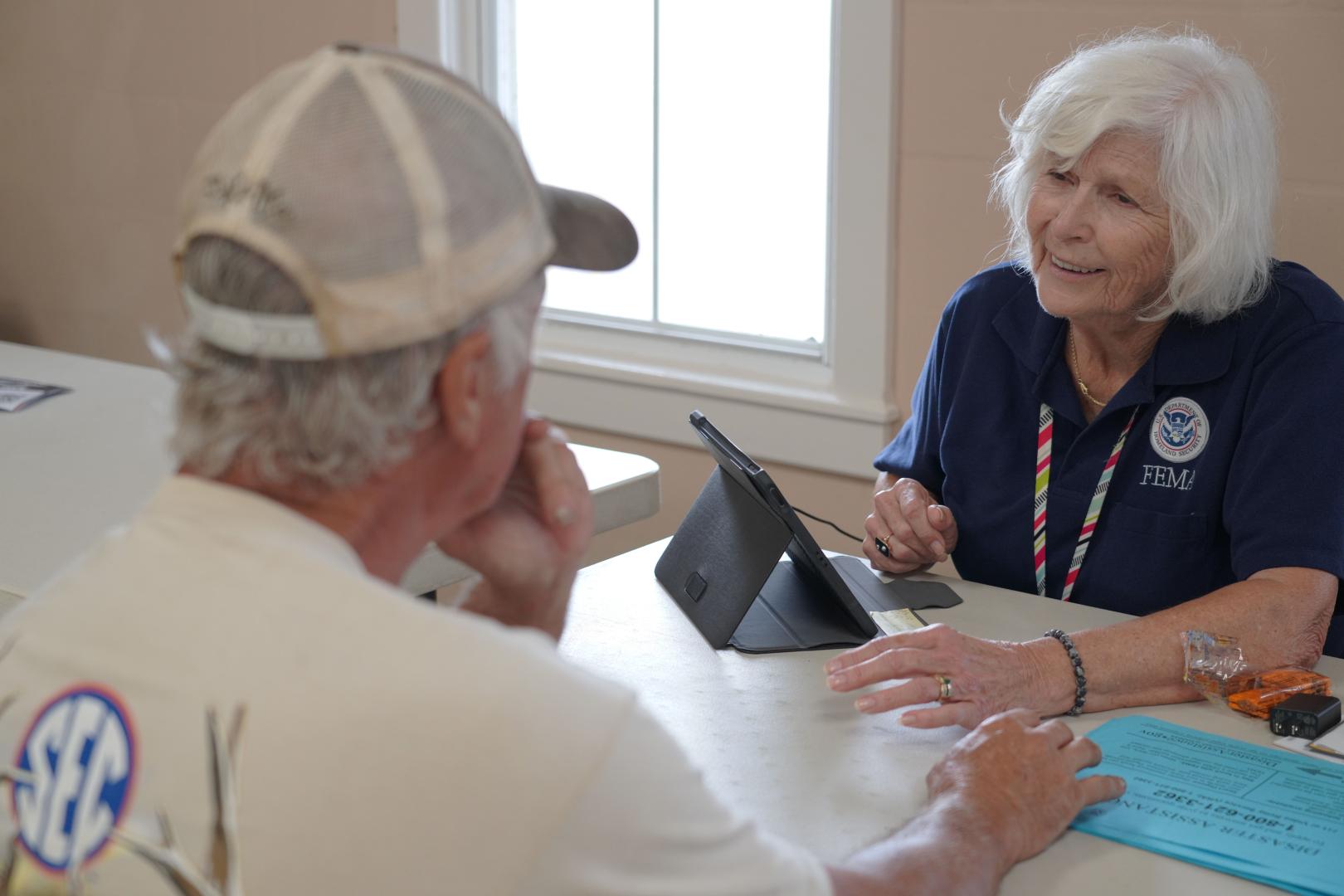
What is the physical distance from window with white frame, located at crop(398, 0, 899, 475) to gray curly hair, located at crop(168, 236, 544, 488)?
2062 mm

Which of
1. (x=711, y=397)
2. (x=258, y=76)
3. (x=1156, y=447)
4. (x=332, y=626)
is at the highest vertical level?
(x=258, y=76)

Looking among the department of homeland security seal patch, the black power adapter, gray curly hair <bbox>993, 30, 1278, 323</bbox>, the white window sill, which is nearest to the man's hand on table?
the black power adapter

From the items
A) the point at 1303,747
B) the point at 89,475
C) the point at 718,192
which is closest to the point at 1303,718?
the point at 1303,747

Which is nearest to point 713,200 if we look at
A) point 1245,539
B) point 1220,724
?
point 1245,539

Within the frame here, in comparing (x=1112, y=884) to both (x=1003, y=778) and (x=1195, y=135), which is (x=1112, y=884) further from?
(x=1195, y=135)

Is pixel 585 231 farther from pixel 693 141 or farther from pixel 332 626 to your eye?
pixel 693 141

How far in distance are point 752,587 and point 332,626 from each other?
2.88ft

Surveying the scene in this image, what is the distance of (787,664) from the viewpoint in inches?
61.4

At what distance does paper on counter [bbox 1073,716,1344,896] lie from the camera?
1.15 meters

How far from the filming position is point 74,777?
0.76 meters

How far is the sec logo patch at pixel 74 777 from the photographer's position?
752mm

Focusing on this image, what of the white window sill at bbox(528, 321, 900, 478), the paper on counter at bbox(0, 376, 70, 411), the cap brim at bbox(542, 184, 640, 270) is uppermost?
the cap brim at bbox(542, 184, 640, 270)

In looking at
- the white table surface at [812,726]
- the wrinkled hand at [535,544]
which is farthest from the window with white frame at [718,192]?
the wrinkled hand at [535,544]

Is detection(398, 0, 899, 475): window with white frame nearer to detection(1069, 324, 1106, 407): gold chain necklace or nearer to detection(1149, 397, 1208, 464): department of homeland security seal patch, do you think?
detection(1069, 324, 1106, 407): gold chain necklace
